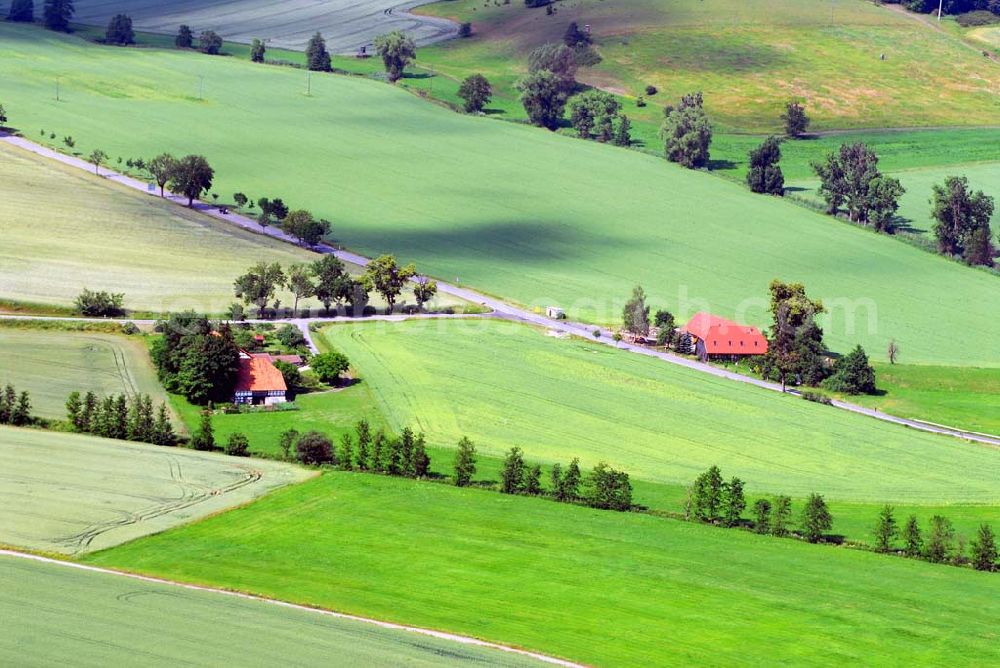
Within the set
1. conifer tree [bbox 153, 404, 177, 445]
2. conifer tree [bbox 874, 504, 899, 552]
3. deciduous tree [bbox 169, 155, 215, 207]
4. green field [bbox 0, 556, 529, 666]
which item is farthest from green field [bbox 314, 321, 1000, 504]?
deciduous tree [bbox 169, 155, 215, 207]

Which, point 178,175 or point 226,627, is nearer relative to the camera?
point 226,627

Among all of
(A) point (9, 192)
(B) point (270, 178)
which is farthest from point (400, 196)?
(A) point (9, 192)

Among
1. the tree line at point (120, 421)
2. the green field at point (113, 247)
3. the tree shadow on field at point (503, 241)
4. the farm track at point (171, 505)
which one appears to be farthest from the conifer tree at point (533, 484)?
the tree shadow on field at point (503, 241)

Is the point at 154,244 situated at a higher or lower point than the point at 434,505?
higher

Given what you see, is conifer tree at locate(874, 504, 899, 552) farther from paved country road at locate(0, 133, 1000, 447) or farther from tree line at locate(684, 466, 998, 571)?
paved country road at locate(0, 133, 1000, 447)

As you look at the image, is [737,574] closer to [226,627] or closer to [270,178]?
[226,627]

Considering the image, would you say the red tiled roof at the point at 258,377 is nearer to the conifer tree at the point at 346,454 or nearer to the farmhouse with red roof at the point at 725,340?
the conifer tree at the point at 346,454
